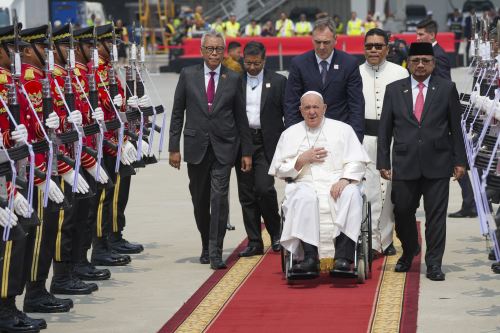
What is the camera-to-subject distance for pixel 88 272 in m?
10.9

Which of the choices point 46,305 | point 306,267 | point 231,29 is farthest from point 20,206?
point 231,29

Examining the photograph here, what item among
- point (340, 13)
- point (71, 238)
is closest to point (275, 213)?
point (71, 238)

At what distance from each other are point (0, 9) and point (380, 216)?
22781 millimetres

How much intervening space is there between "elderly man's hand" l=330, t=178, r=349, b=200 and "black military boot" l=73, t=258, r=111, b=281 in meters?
1.91

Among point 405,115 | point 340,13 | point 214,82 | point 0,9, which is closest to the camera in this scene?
point 405,115

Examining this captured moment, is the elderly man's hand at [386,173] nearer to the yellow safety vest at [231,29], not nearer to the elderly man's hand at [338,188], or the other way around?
the elderly man's hand at [338,188]

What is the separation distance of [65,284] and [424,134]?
3.02 m

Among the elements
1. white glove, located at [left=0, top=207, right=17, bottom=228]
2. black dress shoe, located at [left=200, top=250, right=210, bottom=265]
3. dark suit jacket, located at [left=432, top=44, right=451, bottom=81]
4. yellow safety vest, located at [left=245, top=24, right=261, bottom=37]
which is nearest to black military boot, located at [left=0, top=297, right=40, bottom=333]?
white glove, located at [left=0, top=207, right=17, bottom=228]

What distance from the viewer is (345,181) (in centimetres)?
1067

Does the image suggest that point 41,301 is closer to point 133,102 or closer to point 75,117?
point 75,117

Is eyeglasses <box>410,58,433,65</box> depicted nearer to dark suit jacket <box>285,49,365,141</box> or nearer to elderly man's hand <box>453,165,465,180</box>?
dark suit jacket <box>285,49,365,141</box>

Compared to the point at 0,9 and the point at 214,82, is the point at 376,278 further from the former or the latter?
the point at 0,9

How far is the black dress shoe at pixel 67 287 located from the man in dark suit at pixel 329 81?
242 centimetres

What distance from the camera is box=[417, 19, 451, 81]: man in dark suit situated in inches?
498
